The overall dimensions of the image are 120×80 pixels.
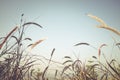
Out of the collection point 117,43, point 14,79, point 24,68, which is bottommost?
point 14,79

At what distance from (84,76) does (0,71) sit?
804mm

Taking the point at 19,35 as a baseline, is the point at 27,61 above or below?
below

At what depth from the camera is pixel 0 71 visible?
6.36ft

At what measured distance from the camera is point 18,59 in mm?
2006

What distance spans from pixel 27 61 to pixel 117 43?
37.6 inches

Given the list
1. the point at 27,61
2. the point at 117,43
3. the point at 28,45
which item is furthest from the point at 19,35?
the point at 117,43

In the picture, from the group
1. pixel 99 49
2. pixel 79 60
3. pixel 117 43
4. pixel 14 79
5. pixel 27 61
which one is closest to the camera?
pixel 117 43

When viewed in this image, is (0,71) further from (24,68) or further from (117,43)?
(117,43)

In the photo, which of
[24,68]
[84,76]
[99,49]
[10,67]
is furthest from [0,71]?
[99,49]

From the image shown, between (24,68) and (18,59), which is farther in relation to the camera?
(24,68)

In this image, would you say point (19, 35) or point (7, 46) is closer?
point (19, 35)

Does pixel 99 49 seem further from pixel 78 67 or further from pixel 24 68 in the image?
pixel 24 68

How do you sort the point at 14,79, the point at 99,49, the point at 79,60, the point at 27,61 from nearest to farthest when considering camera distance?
the point at 14,79, the point at 99,49, the point at 27,61, the point at 79,60

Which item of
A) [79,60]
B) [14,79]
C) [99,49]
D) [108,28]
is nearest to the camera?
[108,28]
